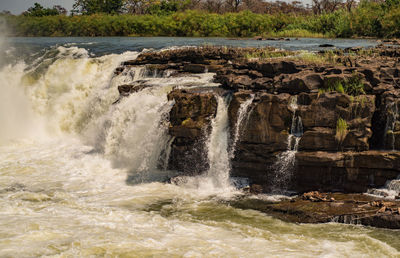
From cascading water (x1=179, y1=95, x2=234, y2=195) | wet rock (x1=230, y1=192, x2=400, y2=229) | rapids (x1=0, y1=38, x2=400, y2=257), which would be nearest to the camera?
rapids (x1=0, y1=38, x2=400, y2=257)

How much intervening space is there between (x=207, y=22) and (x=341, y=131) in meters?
24.8

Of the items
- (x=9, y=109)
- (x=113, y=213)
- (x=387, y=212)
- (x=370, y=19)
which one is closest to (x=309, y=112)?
(x=387, y=212)

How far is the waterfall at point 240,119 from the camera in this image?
976 centimetres

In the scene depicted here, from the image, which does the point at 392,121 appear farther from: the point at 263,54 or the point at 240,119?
the point at 263,54

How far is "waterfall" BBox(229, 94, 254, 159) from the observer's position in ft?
32.0

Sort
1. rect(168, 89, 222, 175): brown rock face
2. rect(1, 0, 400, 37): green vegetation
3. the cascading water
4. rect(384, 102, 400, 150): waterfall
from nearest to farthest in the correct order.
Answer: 1. rect(384, 102, 400, 150): waterfall
2. the cascading water
3. rect(168, 89, 222, 175): brown rock face
4. rect(1, 0, 400, 37): green vegetation

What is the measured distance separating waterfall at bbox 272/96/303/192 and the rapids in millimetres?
979

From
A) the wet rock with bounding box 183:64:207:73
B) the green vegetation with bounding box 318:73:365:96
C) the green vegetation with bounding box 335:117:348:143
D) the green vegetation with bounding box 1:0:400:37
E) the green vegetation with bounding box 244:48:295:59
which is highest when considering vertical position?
the green vegetation with bounding box 1:0:400:37

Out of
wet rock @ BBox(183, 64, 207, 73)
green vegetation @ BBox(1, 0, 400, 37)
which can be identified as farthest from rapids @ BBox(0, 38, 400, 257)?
green vegetation @ BBox(1, 0, 400, 37)

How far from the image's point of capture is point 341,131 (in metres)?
8.98

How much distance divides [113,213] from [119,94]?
5947 millimetres

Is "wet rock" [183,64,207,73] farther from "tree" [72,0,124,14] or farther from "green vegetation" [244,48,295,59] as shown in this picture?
"tree" [72,0,124,14]

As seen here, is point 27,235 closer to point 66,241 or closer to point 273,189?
point 66,241

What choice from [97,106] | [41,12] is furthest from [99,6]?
[97,106]
